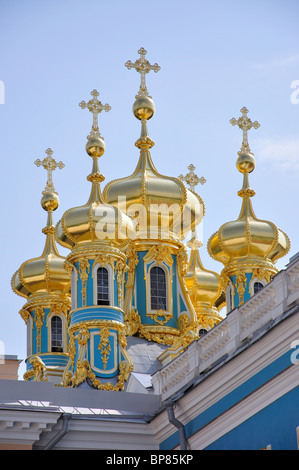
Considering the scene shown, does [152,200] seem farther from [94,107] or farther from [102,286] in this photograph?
[102,286]

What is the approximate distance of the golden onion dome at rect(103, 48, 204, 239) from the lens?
32.2 metres

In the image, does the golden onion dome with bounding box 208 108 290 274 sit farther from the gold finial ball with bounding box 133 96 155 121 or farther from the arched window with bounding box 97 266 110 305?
the arched window with bounding box 97 266 110 305

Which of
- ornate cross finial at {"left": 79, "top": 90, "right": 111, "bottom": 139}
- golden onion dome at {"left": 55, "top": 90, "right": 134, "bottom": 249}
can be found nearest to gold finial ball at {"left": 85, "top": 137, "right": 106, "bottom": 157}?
ornate cross finial at {"left": 79, "top": 90, "right": 111, "bottom": 139}

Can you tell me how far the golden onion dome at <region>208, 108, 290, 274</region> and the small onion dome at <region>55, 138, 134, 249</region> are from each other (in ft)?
12.1

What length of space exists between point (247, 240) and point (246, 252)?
379 mm

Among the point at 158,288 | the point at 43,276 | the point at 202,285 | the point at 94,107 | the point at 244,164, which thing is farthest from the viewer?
the point at 202,285

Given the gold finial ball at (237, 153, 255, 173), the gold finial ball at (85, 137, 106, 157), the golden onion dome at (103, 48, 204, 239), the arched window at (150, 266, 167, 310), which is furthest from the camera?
the gold finial ball at (237, 153, 255, 173)

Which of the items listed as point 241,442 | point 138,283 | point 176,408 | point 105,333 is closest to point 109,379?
point 105,333

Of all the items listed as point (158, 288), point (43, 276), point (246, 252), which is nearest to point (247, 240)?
point (246, 252)

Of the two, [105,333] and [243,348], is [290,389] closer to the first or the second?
[243,348]

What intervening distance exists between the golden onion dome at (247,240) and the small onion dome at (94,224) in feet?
12.1

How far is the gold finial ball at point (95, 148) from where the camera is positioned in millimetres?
32344

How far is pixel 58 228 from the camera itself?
3117cm

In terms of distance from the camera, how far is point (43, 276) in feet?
114
